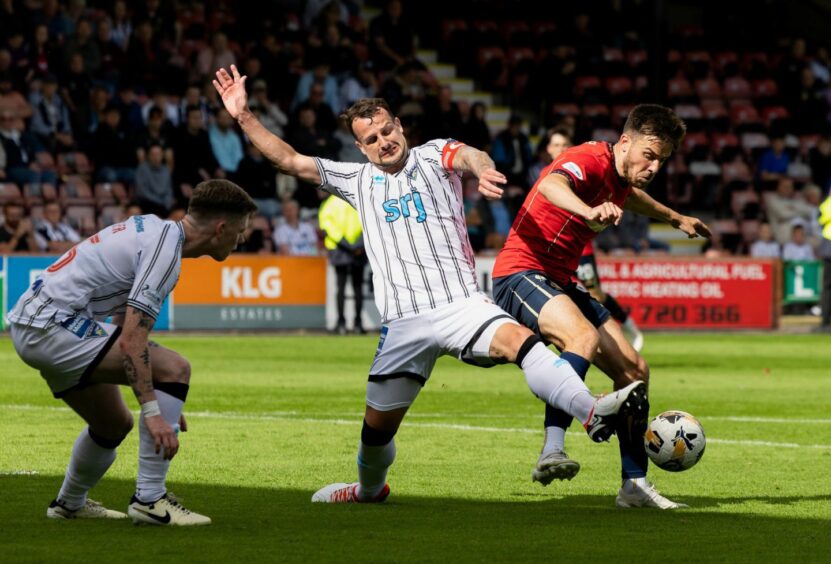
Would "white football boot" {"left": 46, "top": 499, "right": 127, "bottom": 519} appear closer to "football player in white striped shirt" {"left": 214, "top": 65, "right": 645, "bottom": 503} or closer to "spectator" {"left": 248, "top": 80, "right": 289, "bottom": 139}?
"football player in white striped shirt" {"left": 214, "top": 65, "right": 645, "bottom": 503}

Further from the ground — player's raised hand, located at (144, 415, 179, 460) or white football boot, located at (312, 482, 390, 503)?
player's raised hand, located at (144, 415, 179, 460)

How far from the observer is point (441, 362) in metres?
19.0

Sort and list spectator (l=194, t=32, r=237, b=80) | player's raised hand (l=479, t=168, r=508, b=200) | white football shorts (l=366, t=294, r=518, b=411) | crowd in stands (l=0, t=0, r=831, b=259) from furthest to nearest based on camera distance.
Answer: spectator (l=194, t=32, r=237, b=80) < crowd in stands (l=0, t=0, r=831, b=259) < white football shorts (l=366, t=294, r=518, b=411) < player's raised hand (l=479, t=168, r=508, b=200)

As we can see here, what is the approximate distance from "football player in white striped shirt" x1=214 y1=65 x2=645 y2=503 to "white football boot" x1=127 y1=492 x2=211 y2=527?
105 cm

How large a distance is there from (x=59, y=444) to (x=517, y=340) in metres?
4.01

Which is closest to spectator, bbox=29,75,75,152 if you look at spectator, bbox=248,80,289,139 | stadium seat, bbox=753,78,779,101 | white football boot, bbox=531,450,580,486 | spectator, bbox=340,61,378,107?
spectator, bbox=248,80,289,139

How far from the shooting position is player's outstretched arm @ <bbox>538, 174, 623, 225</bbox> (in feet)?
22.9

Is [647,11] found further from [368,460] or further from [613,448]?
[368,460]

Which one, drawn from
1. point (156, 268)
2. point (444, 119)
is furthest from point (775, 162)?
point (156, 268)

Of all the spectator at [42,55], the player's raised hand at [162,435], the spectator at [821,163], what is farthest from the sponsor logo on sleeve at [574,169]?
the spectator at [821,163]

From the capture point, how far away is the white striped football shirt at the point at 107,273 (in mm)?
6684

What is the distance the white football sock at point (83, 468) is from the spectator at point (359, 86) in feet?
64.8

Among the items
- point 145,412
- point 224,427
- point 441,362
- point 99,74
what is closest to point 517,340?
point 145,412

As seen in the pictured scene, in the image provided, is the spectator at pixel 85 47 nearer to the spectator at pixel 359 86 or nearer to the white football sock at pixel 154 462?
the spectator at pixel 359 86
